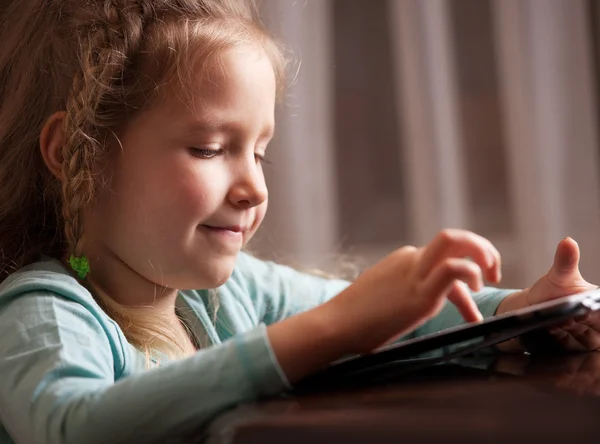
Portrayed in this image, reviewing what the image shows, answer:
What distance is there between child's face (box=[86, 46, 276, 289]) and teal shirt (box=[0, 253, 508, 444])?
0.09 m

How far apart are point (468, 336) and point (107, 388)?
0.28 metres

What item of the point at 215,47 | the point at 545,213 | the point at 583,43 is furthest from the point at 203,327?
the point at 583,43

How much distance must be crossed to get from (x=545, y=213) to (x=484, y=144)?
22 cm

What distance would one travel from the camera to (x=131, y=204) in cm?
88

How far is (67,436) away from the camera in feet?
2.06

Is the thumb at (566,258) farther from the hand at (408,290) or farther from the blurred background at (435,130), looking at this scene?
the blurred background at (435,130)

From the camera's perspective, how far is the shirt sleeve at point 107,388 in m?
0.60

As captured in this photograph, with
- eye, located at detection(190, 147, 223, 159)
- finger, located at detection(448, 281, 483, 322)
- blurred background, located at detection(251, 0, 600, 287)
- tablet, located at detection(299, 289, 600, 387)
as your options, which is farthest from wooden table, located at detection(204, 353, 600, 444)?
blurred background, located at detection(251, 0, 600, 287)

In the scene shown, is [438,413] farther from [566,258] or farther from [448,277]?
[566,258]

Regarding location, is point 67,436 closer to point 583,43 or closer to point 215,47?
point 215,47

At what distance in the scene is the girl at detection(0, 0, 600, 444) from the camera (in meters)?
0.71

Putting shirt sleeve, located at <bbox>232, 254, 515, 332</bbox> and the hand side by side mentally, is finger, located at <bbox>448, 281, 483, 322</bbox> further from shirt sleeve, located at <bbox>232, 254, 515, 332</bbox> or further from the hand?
shirt sleeve, located at <bbox>232, 254, 515, 332</bbox>

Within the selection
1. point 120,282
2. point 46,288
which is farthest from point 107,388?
point 120,282

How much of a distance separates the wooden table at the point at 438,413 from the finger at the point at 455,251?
0.28 feet
